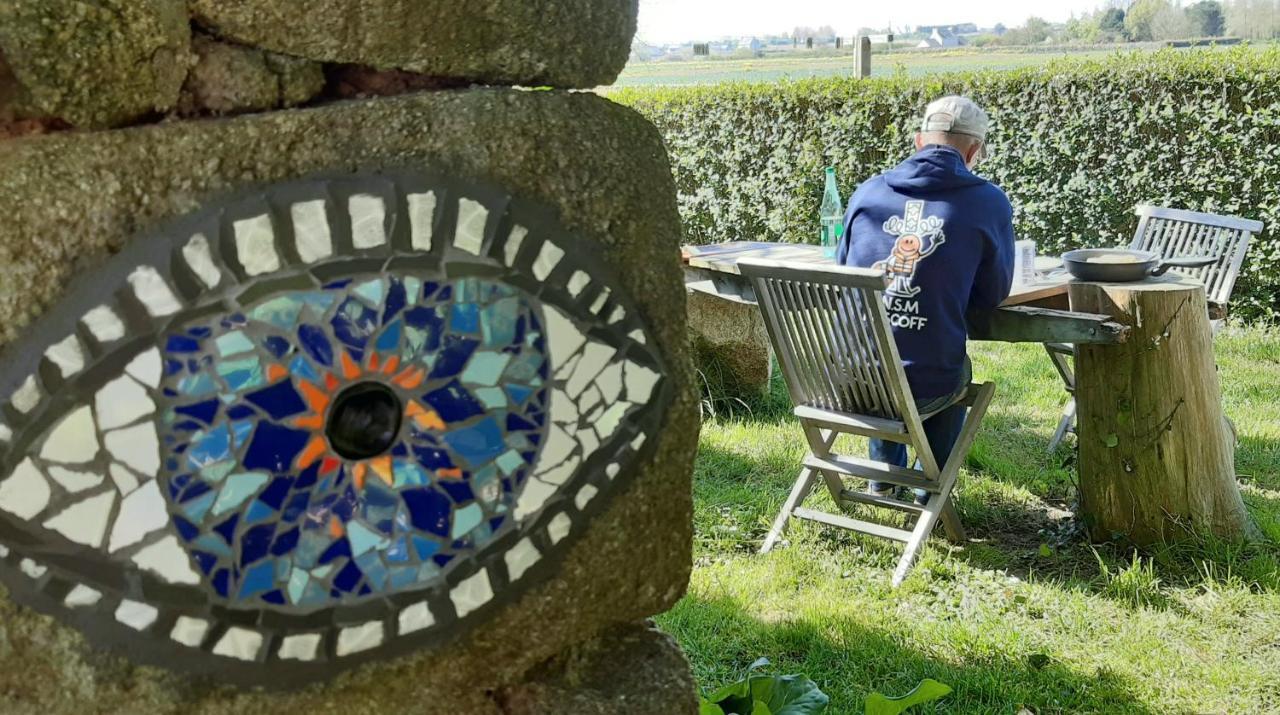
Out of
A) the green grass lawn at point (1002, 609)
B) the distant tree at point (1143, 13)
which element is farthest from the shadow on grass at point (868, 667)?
the distant tree at point (1143, 13)

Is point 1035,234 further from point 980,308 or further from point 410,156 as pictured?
point 410,156

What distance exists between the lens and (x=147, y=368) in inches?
51.4

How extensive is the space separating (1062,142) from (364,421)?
6.86 metres

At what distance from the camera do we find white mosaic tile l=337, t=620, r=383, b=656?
1.49 metres

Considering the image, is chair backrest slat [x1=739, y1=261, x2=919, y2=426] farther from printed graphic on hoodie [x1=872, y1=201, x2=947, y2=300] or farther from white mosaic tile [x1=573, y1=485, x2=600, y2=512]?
white mosaic tile [x1=573, y1=485, x2=600, y2=512]

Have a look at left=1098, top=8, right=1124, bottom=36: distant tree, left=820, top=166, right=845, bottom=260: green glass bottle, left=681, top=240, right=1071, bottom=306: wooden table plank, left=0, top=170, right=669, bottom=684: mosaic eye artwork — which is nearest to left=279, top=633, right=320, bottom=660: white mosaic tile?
left=0, top=170, right=669, bottom=684: mosaic eye artwork

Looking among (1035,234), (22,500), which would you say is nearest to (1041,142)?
(1035,234)

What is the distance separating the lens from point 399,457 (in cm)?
148

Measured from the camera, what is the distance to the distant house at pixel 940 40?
81.2ft

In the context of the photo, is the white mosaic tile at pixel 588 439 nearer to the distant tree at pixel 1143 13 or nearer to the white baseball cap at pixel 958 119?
the white baseball cap at pixel 958 119

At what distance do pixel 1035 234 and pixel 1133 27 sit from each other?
1087 centimetres

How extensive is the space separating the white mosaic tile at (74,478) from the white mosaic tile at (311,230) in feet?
1.15

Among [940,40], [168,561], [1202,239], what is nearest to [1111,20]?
[940,40]

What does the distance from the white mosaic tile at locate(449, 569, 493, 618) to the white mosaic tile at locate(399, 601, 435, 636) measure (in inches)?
1.5
